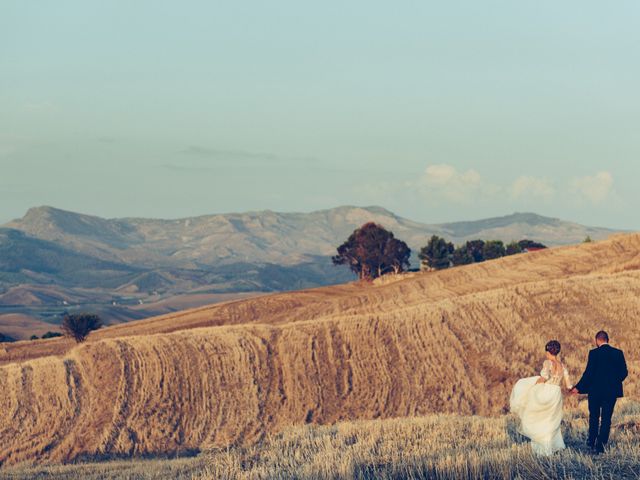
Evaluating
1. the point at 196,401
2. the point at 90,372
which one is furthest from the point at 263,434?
the point at 90,372

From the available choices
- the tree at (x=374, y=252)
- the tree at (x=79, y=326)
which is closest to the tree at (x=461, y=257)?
the tree at (x=374, y=252)

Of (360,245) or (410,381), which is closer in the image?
(410,381)

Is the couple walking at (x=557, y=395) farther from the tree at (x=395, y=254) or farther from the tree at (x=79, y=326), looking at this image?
the tree at (x=395, y=254)

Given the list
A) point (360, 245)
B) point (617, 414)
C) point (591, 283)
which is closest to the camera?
point (617, 414)

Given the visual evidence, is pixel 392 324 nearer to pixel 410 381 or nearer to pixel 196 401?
pixel 410 381

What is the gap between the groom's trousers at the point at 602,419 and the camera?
48.5 ft

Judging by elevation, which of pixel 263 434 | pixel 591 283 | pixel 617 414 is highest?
pixel 591 283

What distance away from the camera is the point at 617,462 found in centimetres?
1323

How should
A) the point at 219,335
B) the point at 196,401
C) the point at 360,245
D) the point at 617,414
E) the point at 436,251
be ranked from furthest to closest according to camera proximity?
the point at 436,251 → the point at 360,245 → the point at 219,335 → the point at 196,401 → the point at 617,414

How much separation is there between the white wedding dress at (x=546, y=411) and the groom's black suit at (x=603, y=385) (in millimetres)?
563

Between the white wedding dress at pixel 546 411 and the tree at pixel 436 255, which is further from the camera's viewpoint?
the tree at pixel 436 255

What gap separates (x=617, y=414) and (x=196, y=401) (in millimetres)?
18890

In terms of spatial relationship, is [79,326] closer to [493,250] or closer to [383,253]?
[383,253]

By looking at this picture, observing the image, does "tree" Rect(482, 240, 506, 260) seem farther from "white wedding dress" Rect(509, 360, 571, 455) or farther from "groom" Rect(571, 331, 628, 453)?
"white wedding dress" Rect(509, 360, 571, 455)
